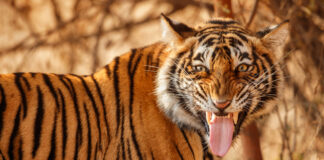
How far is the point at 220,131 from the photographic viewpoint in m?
2.95

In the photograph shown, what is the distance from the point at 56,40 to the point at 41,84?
5.43m

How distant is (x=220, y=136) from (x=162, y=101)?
1.51 feet

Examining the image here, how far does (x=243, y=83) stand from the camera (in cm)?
293

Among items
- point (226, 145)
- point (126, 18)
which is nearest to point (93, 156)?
point (226, 145)

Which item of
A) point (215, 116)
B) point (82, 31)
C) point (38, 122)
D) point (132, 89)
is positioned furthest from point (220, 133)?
point (82, 31)

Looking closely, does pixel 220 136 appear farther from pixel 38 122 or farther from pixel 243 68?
pixel 38 122

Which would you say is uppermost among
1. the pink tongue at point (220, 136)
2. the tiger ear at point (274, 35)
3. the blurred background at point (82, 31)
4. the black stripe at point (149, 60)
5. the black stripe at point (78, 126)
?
the blurred background at point (82, 31)

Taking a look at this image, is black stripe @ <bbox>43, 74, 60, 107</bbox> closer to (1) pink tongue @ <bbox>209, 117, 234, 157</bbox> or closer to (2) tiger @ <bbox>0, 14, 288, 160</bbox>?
(2) tiger @ <bbox>0, 14, 288, 160</bbox>

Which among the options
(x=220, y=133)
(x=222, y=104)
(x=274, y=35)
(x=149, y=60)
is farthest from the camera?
(x=149, y=60)

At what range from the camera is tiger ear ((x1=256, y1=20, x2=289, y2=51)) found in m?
3.06

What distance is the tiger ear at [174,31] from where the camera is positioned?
3094mm

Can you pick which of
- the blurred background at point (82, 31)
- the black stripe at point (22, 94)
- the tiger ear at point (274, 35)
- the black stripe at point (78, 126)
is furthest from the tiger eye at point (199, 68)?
the blurred background at point (82, 31)

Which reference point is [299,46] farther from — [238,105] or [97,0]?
[97,0]

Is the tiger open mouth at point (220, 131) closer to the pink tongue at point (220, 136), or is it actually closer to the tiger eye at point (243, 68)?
the pink tongue at point (220, 136)
